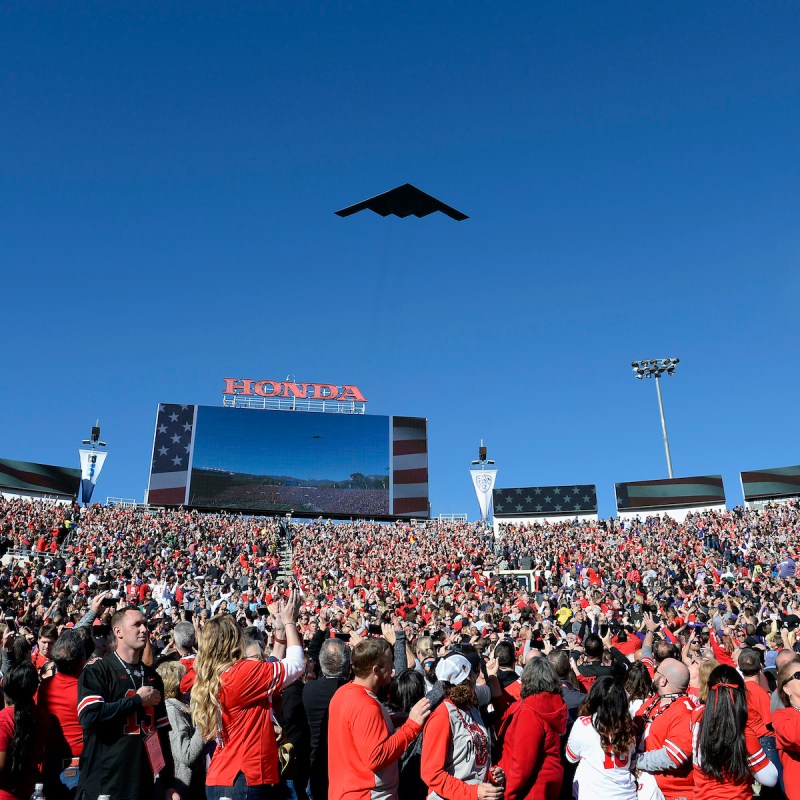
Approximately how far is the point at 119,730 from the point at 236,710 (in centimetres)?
71

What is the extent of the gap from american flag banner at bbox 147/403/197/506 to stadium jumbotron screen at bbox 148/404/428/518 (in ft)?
0.24

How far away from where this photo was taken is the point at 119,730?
429 cm

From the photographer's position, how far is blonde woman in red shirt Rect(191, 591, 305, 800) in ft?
14.9

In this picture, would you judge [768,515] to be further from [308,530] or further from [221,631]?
[221,631]

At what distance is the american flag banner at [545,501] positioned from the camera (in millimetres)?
52781

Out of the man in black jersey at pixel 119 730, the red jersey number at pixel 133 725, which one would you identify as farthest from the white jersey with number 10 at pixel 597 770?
the red jersey number at pixel 133 725

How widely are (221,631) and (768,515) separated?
41.0 metres

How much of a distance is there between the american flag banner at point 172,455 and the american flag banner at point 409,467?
16225mm

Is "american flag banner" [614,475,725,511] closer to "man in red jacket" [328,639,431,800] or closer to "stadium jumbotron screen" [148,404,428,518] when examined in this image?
"stadium jumbotron screen" [148,404,428,518]

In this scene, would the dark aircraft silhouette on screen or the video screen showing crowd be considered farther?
the dark aircraft silhouette on screen

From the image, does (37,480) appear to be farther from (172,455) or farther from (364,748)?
(364,748)

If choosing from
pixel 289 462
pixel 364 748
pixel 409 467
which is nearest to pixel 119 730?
pixel 364 748

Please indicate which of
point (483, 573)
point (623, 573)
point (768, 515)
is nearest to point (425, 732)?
point (623, 573)

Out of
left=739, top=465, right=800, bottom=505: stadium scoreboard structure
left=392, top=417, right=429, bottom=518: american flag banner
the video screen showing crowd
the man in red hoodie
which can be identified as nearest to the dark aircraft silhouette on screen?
the video screen showing crowd
